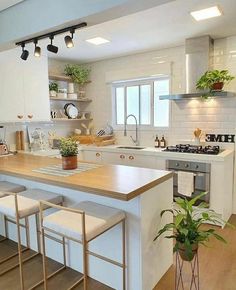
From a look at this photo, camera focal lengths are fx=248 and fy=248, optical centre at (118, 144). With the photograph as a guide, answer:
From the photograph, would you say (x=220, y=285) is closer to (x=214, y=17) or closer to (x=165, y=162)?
(x=165, y=162)

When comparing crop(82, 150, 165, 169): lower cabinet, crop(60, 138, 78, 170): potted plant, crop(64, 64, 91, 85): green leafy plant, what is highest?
crop(64, 64, 91, 85): green leafy plant

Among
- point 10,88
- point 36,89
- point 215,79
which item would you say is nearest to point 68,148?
point 10,88

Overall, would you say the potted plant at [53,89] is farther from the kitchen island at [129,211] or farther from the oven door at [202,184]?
the oven door at [202,184]

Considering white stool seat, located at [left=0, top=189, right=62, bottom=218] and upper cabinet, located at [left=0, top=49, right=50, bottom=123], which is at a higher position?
upper cabinet, located at [left=0, top=49, right=50, bottom=123]

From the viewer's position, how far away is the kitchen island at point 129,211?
1830 millimetres

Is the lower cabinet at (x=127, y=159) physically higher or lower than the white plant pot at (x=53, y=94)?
lower

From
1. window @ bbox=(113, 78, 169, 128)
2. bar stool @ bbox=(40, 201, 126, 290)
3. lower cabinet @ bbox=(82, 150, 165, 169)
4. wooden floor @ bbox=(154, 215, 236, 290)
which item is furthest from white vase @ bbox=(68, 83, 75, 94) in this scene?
wooden floor @ bbox=(154, 215, 236, 290)

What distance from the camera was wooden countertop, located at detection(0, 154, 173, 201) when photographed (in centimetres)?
169

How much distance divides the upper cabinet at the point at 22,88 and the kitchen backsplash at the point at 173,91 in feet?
1.64

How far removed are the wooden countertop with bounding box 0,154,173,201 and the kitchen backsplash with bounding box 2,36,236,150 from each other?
1.82m

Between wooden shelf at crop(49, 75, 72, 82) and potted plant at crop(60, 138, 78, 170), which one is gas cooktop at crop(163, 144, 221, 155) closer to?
potted plant at crop(60, 138, 78, 170)

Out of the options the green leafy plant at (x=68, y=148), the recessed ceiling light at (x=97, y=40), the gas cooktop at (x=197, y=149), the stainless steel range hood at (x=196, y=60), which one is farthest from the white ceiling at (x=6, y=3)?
the gas cooktop at (x=197, y=149)

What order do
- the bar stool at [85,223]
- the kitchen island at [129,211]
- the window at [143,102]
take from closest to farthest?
the bar stool at [85,223] → the kitchen island at [129,211] → the window at [143,102]

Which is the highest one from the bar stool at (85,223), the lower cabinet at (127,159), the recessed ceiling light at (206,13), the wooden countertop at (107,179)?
the recessed ceiling light at (206,13)
